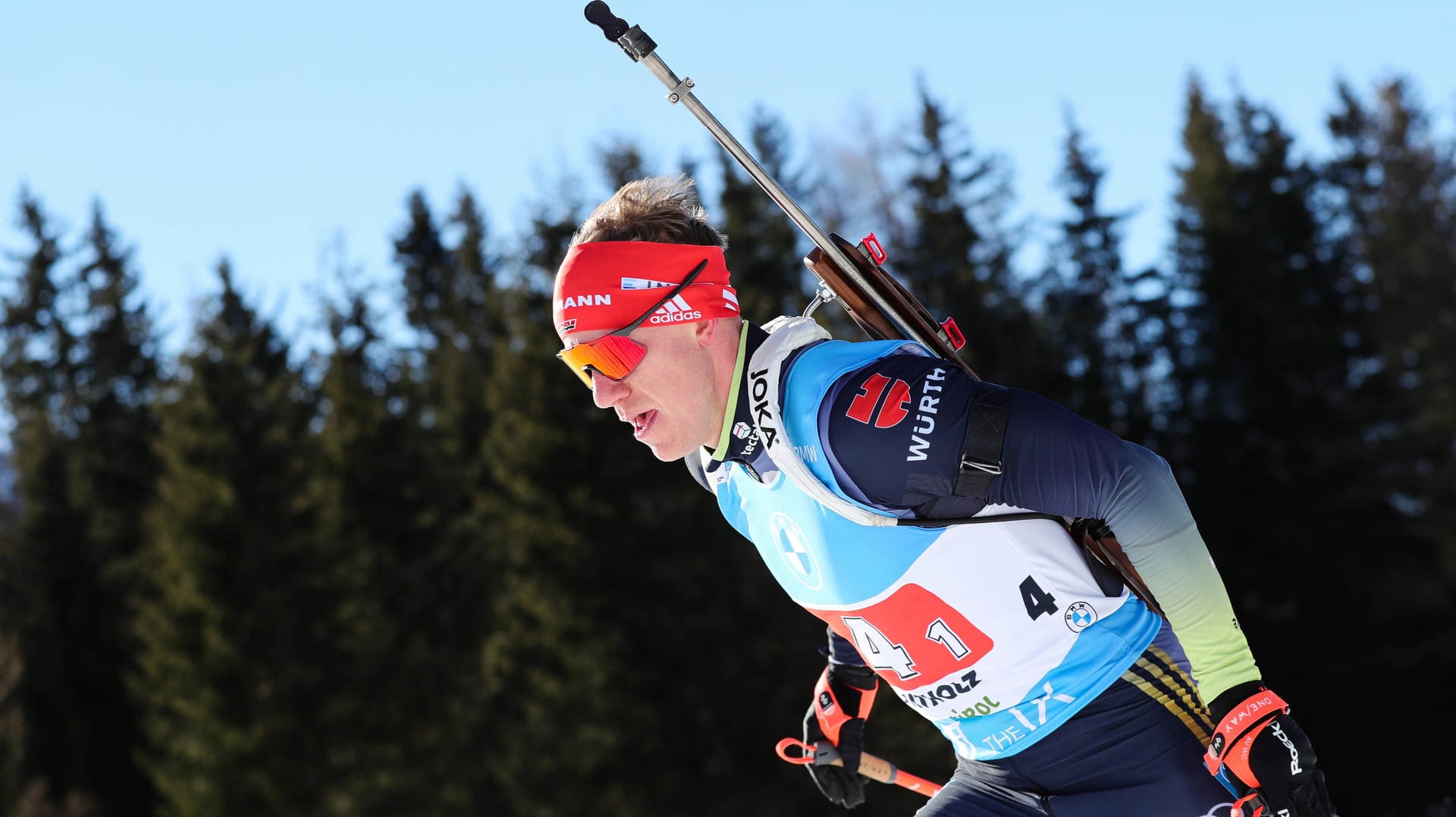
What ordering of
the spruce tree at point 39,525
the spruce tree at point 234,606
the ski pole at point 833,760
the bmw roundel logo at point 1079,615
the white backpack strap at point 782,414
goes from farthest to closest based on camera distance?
the spruce tree at point 39,525, the spruce tree at point 234,606, the ski pole at point 833,760, the bmw roundel logo at point 1079,615, the white backpack strap at point 782,414

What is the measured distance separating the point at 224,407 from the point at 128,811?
923 cm

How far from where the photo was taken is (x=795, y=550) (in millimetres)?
2949

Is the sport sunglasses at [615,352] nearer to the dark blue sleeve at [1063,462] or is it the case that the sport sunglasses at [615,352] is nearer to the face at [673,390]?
the face at [673,390]

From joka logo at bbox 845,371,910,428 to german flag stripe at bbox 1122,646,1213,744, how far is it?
0.81m

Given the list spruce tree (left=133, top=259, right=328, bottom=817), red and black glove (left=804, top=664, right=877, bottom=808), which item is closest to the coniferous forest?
spruce tree (left=133, top=259, right=328, bottom=817)

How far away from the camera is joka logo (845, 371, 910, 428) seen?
2.51 metres

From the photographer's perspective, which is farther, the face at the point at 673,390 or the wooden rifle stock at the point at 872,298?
the wooden rifle stock at the point at 872,298

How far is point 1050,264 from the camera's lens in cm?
3778

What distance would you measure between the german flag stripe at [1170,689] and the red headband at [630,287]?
1133 mm

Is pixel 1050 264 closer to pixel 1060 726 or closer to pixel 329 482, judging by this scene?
pixel 329 482

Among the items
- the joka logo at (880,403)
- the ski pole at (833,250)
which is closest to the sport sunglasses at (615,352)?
the ski pole at (833,250)

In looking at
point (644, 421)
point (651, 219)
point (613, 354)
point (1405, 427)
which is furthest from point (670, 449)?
point (1405, 427)

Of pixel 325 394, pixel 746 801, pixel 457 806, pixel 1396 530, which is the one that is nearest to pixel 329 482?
pixel 325 394

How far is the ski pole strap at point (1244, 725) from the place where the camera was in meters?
2.52
